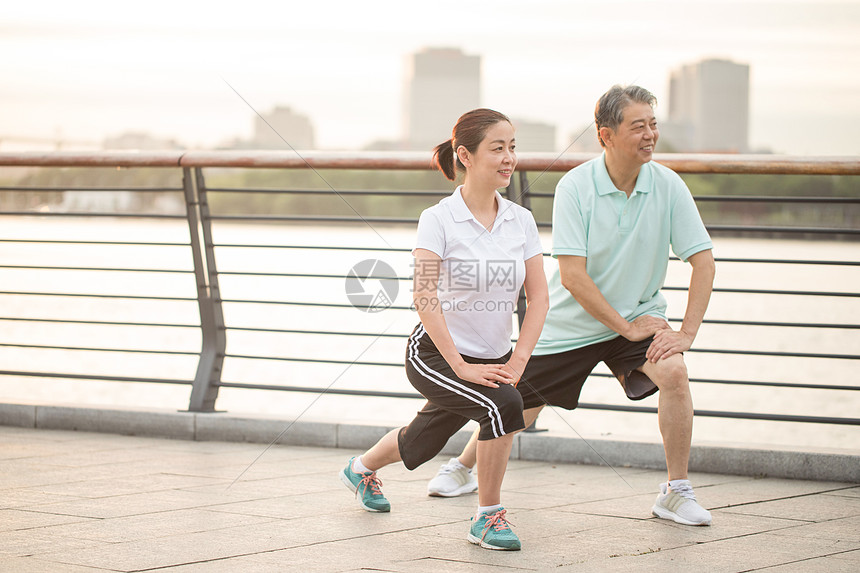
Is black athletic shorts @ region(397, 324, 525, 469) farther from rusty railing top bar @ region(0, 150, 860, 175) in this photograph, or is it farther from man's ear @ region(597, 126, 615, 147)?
rusty railing top bar @ region(0, 150, 860, 175)

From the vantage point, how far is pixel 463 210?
306cm

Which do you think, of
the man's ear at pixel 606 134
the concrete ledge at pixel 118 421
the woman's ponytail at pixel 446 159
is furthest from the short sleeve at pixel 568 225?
the concrete ledge at pixel 118 421

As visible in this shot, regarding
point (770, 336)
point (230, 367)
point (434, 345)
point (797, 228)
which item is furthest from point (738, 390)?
point (434, 345)

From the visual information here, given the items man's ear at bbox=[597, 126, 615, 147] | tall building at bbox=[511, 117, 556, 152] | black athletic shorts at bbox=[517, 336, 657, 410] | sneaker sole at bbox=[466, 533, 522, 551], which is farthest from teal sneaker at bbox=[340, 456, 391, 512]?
tall building at bbox=[511, 117, 556, 152]

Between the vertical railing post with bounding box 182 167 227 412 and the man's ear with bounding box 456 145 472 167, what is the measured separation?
1953 millimetres

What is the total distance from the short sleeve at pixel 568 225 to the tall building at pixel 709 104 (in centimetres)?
188

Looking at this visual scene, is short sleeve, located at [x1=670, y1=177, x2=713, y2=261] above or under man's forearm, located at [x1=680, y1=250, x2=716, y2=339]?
above

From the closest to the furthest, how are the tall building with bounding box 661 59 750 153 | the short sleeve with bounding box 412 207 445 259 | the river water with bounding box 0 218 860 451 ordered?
the short sleeve with bounding box 412 207 445 259 < the tall building with bounding box 661 59 750 153 < the river water with bounding box 0 218 860 451

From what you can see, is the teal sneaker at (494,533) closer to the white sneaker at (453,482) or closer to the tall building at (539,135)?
the white sneaker at (453,482)

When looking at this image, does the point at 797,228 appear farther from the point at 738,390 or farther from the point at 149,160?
the point at 738,390

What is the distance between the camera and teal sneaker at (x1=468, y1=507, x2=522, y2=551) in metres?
2.83

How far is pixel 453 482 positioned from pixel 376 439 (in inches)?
34.4

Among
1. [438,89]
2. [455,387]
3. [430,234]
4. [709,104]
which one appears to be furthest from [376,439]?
[438,89]

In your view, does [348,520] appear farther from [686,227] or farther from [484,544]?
[686,227]
